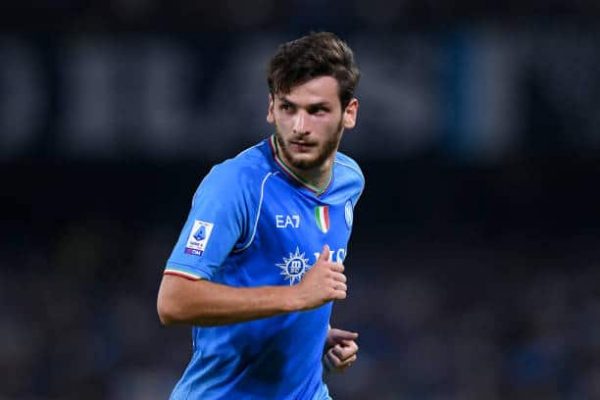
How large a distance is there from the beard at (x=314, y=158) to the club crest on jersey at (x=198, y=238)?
44 centimetres

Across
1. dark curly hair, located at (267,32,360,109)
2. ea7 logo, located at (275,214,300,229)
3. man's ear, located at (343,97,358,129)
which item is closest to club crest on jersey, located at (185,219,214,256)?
ea7 logo, located at (275,214,300,229)

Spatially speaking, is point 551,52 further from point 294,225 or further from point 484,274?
point 294,225

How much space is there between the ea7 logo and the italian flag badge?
143 millimetres

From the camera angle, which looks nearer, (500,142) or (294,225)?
(294,225)

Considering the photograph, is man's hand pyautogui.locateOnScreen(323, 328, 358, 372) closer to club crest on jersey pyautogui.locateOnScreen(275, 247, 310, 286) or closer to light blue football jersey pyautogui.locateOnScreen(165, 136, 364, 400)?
light blue football jersey pyautogui.locateOnScreen(165, 136, 364, 400)

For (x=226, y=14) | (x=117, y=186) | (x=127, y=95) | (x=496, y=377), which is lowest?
(x=496, y=377)

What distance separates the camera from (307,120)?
407 cm

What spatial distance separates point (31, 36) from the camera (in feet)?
39.3

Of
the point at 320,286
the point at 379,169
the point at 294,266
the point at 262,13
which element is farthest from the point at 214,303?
the point at 379,169

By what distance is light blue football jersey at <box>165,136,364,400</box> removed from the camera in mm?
3859

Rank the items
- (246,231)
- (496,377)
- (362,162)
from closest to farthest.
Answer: (246,231), (496,377), (362,162)

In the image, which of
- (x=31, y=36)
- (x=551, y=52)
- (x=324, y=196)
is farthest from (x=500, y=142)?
(x=324, y=196)

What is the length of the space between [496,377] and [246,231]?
7820mm

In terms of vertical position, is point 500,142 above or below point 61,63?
below
